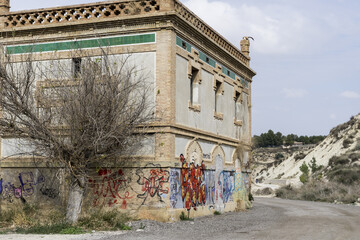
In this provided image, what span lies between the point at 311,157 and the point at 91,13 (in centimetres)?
5901

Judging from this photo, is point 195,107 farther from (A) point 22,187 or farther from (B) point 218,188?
(A) point 22,187

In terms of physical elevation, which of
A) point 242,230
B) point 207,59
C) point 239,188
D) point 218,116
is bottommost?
point 242,230

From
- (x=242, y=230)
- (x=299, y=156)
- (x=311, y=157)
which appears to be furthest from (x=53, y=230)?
(x=299, y=156)

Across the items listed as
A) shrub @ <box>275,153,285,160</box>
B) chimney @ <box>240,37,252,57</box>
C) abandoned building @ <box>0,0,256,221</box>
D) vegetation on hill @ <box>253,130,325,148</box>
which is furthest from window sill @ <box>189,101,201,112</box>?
vegetation on hill @ <box>253,130,325,148</box>

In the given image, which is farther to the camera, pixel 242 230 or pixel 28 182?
pixel 28 182

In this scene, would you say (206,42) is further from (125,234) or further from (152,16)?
(125,234)

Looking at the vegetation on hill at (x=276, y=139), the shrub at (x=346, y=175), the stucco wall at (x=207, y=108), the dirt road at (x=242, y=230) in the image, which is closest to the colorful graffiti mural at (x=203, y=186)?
the dirt road at (x=242, y=230)

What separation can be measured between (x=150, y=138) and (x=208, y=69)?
5707 mm

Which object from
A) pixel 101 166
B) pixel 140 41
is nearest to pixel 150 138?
pixel 101 166

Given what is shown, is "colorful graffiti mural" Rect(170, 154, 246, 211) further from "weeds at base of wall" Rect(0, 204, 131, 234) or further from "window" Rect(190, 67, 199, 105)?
"window" Rect(190, 67, 199, 105)

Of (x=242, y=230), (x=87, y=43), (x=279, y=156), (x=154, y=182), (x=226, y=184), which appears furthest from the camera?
(x=279, y=156)

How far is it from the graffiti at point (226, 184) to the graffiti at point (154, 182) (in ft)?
20.6

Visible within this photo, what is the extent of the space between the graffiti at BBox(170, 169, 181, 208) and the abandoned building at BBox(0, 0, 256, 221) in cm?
4

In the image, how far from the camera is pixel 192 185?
2055 cm
